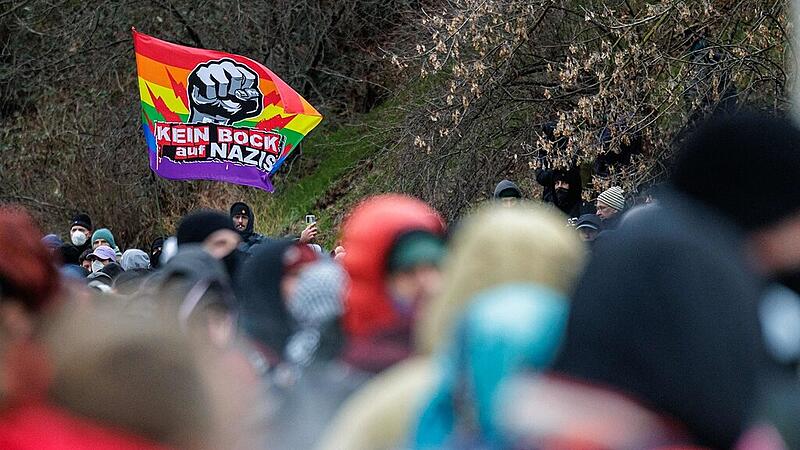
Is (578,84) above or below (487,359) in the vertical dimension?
below

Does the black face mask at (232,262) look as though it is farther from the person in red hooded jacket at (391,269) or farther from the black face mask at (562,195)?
the black face mask at (562,195)

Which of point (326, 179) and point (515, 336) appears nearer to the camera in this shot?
point (515, 336)

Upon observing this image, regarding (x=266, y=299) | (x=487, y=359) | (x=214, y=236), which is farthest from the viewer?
(x=214, y=236)

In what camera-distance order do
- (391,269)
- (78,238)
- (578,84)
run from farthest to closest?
1. (78,238)
2. (578,84)
3. (391,269)

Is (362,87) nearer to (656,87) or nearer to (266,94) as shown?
(266,94)

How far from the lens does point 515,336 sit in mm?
2404

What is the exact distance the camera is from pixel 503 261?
8.55ft

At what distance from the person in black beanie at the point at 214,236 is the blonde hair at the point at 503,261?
2.75 metres

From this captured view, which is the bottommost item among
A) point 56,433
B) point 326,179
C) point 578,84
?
point 326,179

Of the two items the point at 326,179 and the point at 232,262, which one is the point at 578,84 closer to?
the point at 232,262

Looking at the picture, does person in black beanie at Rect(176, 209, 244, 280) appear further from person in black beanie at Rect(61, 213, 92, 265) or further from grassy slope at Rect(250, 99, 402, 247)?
grassy slope at Rect(250, 99, 402, 247)

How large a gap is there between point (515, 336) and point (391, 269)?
0.88m

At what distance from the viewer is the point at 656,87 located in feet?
36.0

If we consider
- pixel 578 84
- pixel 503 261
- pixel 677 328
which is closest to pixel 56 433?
pixel 503 261
